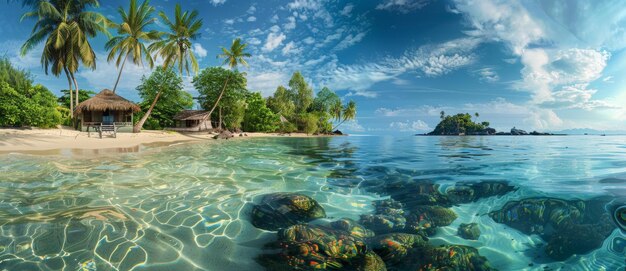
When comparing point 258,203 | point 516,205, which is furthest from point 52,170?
point 516,205

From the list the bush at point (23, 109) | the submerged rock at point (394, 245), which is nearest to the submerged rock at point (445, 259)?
the submerged rock at point (394, 245)

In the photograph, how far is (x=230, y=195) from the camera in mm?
5031

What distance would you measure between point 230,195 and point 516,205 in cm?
477

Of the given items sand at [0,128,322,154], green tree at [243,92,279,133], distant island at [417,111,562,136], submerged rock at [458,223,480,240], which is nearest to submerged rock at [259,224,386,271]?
submerged rock at [458,223,480,240]

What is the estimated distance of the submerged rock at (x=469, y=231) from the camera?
3.75 metres

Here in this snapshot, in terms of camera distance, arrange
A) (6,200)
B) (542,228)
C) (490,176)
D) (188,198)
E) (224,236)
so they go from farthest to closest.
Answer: (490,176) → (188,198) → (6,200) → (542,228) → (224,236)

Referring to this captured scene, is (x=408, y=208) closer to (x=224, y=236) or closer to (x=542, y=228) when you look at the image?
(x=542, y=228)

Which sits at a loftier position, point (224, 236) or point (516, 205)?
point (516, 205)

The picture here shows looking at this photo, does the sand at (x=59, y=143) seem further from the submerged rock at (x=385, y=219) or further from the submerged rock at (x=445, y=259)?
the submerged rock at (x=445, y=259)

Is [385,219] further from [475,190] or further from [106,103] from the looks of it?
[106,103]

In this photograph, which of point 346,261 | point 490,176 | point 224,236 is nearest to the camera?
Result: point 346,261

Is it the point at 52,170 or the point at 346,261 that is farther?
the point at 52,170

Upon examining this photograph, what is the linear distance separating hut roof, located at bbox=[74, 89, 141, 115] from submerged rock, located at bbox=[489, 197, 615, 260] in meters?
31.9

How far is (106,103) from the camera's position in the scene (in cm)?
2702
